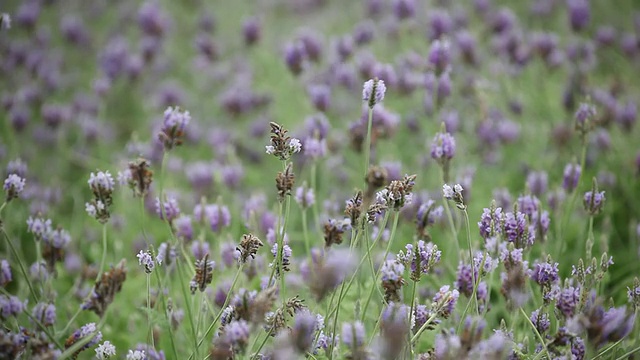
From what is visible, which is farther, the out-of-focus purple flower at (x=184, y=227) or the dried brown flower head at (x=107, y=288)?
the out-of-focus purple flower at (x=184, y=227)

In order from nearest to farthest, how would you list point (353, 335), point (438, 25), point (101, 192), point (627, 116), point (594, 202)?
point (353, 335), point (101, 192), point (594, 202), point (627, 116), point (438, 25)

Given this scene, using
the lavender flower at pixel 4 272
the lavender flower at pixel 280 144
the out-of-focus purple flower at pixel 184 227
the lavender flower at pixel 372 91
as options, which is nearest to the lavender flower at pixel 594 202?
the lavender flower at pixel 372 91

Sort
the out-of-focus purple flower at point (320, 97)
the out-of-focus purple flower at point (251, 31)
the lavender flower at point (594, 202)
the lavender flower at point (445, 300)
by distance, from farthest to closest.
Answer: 1. the out-of-focus purple flower at point (251, 31)
2. the out-of-focus purple flower at point (320, 97)
3. the lavender flower at point (594, 202)
4. the lavender flower at point (445, 300)

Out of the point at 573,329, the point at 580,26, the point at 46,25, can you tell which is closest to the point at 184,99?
the point at 46,25

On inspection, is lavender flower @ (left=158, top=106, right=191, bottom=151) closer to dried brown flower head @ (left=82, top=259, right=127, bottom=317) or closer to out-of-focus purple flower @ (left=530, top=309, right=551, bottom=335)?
dried brown flower head @ (left=82, top=259, right=127, bottom=317)

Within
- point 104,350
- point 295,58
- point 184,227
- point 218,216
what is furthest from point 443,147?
point 295,58

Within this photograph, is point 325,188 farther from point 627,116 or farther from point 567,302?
point 567,302

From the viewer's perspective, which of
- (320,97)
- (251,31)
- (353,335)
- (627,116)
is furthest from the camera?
(251,31)

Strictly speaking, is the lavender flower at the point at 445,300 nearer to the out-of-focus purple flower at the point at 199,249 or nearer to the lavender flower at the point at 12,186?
the out-of-focus purple flower at the point at 199,249

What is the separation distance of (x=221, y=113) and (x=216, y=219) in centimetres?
273

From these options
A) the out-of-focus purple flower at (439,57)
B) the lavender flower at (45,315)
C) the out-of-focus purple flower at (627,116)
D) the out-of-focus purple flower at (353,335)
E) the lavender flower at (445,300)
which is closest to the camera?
the out-of-focus purple flower at (353,335)

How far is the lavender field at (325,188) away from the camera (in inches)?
63.1

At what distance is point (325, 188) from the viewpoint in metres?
3.62

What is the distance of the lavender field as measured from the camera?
160 cm
